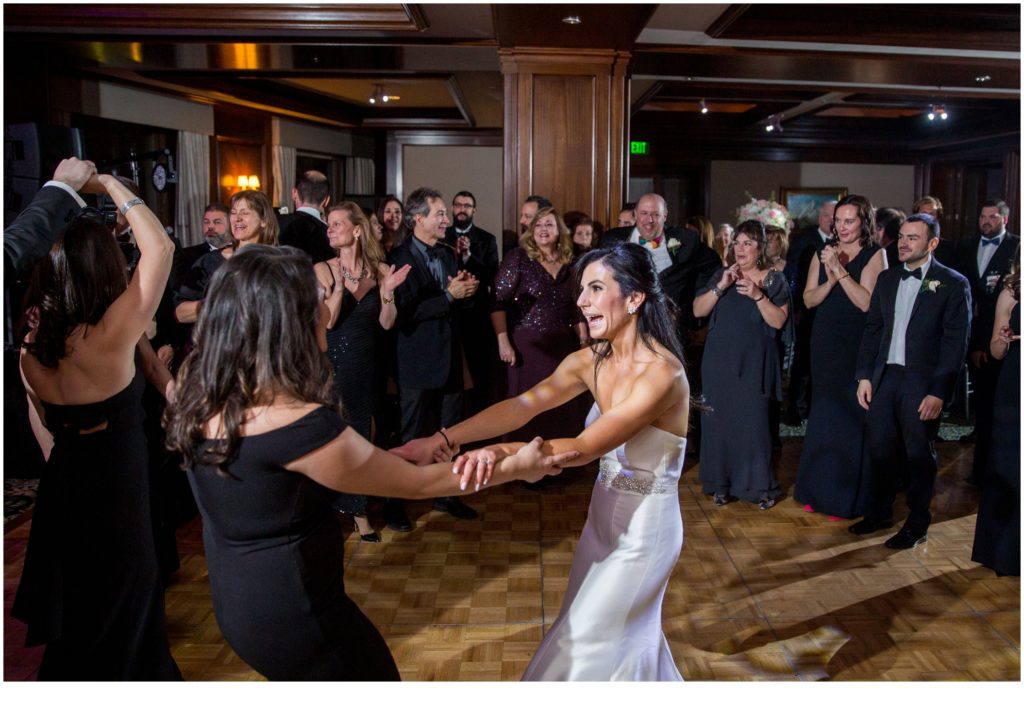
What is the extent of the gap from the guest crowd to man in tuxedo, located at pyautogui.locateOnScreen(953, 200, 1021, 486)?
18 mm

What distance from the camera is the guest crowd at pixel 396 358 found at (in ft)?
5.49

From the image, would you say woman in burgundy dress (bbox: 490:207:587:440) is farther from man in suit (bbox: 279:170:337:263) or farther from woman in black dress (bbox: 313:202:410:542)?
man in suit (bbox: 279:170:337:263)

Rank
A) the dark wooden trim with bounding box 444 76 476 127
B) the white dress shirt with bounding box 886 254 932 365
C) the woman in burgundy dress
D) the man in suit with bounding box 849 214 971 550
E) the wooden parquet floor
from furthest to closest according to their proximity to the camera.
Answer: the dark wooden trim with bounding box 444 76 476 127 → the woman in burgundy dress → the white dress shirt with bounding box 886 254 932 365 → the man in suit with bounding box 849 214 971 550 → the wooden parquet floor

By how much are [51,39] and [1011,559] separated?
20.6 feet

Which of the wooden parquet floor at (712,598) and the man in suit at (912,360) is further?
the man in suit at (912,360)

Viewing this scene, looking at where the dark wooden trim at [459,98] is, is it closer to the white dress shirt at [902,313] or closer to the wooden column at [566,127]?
the wooden column at [566,127]

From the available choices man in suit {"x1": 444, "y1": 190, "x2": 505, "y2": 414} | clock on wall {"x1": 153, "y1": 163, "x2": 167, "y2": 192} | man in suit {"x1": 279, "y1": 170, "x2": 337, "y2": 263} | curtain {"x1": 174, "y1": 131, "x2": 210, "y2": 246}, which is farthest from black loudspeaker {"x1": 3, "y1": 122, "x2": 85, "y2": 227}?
curtain {"x1": 174, "y1": 131, "x2": 210, "y2": 246}

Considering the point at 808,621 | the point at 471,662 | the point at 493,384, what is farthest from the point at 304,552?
the point at 493,384

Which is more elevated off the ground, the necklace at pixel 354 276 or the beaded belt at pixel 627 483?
the necklace at pixel 354 276

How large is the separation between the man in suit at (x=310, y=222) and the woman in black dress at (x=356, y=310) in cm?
70

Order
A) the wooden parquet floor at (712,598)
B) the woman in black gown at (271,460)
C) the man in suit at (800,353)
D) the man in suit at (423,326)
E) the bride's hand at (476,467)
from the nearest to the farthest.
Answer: the woman in black gown at (271,460)
the bride's hand at (476,467)
the wooden parquet floor at (712,598)
the man in suit at (423,326)
the man in suit at (800,353)

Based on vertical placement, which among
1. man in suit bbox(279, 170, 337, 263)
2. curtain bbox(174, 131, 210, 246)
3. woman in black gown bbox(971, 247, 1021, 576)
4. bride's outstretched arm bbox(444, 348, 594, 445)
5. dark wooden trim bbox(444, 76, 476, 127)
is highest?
dark wooden trim bbox(444, 76, 476, 127)

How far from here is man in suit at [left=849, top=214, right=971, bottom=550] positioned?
3859mm

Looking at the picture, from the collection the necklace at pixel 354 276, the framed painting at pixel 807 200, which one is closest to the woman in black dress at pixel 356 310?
the necklace at pixel 354 276
